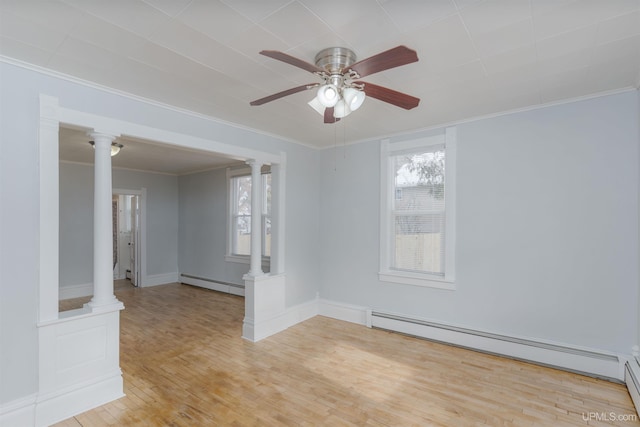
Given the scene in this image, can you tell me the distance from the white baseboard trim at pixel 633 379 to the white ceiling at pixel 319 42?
2.37 m

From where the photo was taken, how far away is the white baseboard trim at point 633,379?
235cm

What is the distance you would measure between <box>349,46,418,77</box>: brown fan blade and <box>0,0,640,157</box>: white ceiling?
282 millimetres

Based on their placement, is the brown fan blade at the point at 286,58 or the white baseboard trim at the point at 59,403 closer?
the brown fan blade at the point at 286,58

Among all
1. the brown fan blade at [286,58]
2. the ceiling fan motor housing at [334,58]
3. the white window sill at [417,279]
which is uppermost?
the ceiling fan motor housing at [334,58]

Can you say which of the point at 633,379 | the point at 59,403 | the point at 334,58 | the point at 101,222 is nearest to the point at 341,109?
the point at 334,58

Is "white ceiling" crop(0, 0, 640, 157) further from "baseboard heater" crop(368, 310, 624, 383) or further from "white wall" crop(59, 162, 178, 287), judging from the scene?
"white wall" crop(59, 162, 178, 287)

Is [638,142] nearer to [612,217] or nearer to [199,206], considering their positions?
[612,217]

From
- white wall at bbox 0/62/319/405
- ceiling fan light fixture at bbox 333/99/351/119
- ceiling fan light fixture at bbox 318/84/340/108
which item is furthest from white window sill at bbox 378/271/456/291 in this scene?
white wall at bbox 0/62/319/405

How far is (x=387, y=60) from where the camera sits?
5.22ft

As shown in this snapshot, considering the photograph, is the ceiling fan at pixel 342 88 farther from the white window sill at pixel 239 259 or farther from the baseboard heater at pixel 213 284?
the baseboard heater at pixel 213 284

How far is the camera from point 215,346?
3.65m

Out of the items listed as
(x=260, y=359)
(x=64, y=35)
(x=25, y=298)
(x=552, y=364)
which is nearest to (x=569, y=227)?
(x=552, y=364)

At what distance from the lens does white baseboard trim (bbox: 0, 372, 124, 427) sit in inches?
83.6
